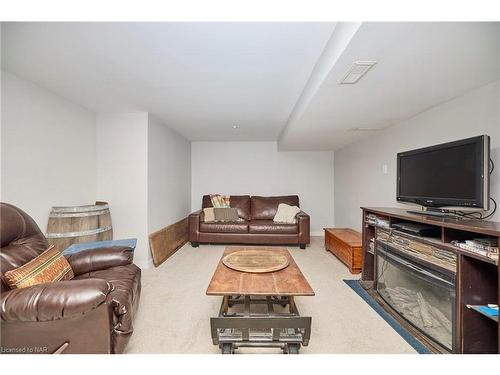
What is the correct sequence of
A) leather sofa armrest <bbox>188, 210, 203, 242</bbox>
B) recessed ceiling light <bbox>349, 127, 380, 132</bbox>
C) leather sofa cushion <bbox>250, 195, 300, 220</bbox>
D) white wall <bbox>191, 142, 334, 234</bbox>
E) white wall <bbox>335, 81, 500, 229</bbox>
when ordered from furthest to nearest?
1. white wall <bbox>191, 142, 334, 234</bbox>
2. leather sofa cushion <bbox>250, 195, 300, 220</bbox>
3. leather sofa armrest <bbox>188, 210, 203, 242</bbox>
4. recessed ceiling light <bbox>349, 127, 380, 132</bbox>
5. white wall <bbox>335, 81, 500, 229</bbox>

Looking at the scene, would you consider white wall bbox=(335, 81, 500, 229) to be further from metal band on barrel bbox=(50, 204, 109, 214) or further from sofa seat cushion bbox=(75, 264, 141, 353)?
metal band on barrel bbox=(50, 204, 109, 214)

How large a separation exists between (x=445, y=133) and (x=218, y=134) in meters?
3.31

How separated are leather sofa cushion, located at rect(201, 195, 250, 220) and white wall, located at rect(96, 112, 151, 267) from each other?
170cm

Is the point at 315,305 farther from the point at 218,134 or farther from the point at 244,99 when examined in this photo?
the point at 218,134

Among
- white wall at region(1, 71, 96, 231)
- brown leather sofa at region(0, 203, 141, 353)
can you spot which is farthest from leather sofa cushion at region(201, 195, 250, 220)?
brown leather sofa at region(0, 203, 141, 353)

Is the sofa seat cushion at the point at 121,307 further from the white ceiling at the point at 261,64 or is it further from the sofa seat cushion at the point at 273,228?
the sofa seat cushion at the point at 273,228

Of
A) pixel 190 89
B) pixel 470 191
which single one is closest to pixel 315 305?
pixel 470 191

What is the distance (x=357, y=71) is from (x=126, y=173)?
9.43 ft

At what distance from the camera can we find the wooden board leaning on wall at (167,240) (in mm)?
3039

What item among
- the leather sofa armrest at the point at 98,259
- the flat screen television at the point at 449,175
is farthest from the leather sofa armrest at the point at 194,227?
the flat screen television at the point at 449,175

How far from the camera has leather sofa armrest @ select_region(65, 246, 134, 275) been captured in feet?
5.47

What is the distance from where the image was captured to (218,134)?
4258mm

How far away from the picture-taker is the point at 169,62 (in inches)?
67.8
